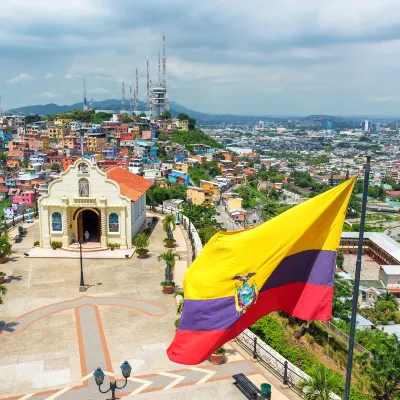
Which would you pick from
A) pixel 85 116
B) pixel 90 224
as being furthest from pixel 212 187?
pixel 85 116

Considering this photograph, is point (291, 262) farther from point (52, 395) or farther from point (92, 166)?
point (92, 166)

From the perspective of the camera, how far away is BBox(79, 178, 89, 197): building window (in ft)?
99.4

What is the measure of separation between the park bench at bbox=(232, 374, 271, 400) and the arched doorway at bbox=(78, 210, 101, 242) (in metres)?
20.0

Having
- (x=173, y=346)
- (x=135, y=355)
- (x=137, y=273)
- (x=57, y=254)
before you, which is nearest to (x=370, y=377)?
(x=135, y=355)

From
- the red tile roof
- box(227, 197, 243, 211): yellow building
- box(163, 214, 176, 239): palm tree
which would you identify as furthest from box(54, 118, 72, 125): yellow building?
box(163, 214, 176, 239): palm tree

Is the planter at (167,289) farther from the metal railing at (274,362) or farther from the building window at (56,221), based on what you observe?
the building window at (56,221)

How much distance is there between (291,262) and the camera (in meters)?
9.09

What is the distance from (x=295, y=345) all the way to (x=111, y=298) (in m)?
9.53

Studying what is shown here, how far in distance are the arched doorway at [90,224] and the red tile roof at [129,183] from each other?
287cm

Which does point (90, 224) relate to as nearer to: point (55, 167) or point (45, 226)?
point (45, 226)

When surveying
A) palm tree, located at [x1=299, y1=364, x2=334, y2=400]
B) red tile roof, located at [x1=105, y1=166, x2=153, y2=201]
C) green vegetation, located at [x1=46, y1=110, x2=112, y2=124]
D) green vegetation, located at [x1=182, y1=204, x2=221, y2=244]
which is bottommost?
green vegetation, located at [x1=182, y1=204, x2=221, y2=244]

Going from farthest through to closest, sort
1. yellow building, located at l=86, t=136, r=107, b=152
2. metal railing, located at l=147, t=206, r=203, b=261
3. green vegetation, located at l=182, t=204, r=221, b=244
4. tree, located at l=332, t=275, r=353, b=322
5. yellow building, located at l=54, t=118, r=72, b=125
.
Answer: yellow building, located at l=54, t=118, r=72, b=125 < yellow building, located at l=86, t=136, r=107, b=152 < green vegetation, located at l=182, t=204, r=221, b=244 < metal railing, located at l=147, t=206, r=203, b=261 < tree, located at l=332, t=275, r=353, b=322

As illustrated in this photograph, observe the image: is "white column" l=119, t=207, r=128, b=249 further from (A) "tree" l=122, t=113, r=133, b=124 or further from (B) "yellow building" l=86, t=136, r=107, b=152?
(A) "tree" l=122, t=113, r=133, b=124

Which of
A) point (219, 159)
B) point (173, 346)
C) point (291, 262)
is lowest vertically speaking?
point (219, 159)
